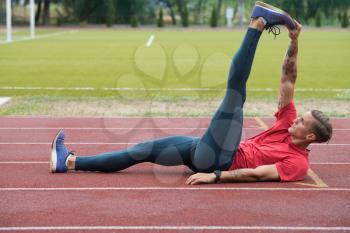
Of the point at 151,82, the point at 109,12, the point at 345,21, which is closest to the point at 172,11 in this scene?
the point at 109,12

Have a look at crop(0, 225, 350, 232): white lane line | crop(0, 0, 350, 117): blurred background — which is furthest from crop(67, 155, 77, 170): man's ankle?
crop(0, 0, 350, 117): blurred background

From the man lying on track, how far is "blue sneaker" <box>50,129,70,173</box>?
0.01 m

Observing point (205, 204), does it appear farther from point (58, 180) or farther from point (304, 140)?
point (58, 180)

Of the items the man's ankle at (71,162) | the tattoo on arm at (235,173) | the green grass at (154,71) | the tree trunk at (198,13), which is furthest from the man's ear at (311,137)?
the tree trunk at (198,13)

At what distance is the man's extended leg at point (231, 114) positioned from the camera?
223 inches

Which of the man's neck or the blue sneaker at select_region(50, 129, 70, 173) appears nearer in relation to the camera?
the man's neck

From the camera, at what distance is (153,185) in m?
5.81

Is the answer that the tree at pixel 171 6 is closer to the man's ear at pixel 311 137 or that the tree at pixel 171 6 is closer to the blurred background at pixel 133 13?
the blurred background at pixel 133 13

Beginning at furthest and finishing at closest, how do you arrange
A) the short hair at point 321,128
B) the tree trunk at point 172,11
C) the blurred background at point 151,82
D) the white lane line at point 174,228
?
the tree trunk at point 172,11, the blurred background at point 151,82, the short hair at point 321,128, the white lane line at point 174,228

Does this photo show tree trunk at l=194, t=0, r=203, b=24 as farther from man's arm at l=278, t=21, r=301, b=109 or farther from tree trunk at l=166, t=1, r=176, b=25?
man's arm at l=278, t=21, r=301, b=109

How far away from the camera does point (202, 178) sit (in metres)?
5.74

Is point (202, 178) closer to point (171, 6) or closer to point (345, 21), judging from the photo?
point (345, 21)

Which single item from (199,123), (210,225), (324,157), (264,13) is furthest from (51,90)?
(210,225)

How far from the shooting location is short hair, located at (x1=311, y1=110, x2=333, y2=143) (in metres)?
5.57
